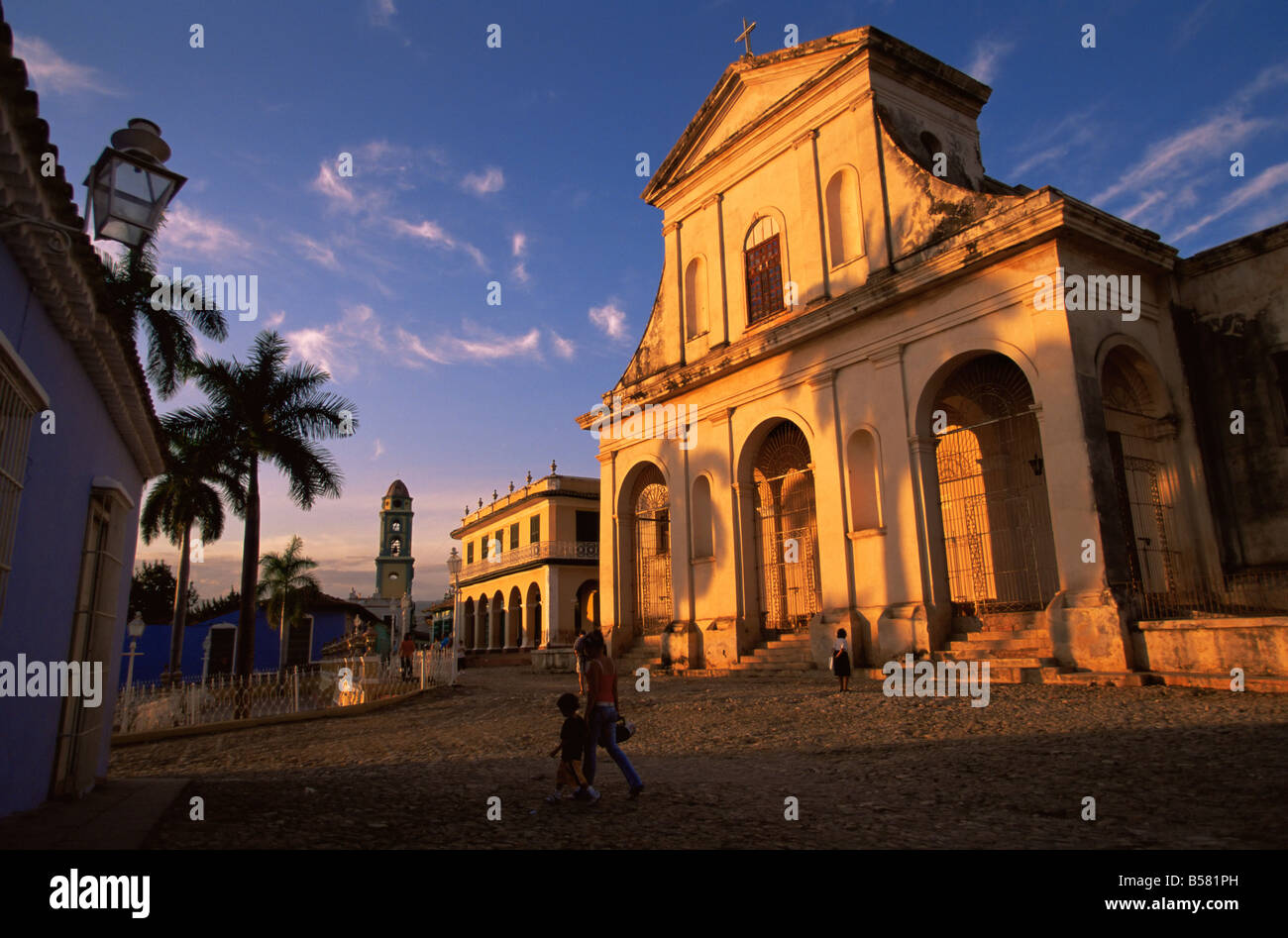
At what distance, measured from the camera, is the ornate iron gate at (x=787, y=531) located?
1700cm

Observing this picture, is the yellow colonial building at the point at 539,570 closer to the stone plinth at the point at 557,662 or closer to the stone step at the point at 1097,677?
the stone plinth at the point at 557,662

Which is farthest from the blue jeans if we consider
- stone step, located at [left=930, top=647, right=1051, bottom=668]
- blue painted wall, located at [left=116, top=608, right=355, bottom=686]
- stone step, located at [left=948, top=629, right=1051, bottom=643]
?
blue painted wall, located at [left=116, top=608, right=355, bottom=686]

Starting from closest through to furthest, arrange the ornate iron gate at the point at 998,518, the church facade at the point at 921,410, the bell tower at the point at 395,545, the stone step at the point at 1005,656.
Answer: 1. the stone step at the point at 1005,656
2. the church facade at the point at 921,410
3. the ornate iron gate at the point at 998,518
4. the bell tower at the point at 395,545

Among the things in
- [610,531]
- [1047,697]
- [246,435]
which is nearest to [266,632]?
[246,435]

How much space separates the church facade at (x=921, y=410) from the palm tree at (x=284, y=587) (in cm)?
2259

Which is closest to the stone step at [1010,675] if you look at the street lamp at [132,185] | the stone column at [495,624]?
the street lamp at [132,185]

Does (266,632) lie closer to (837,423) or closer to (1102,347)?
(837,423)

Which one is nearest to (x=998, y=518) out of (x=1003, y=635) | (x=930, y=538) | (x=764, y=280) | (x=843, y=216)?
(x=930, y=538)

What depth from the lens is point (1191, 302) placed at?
12.5 metres

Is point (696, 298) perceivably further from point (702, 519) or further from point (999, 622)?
point (999, 622)

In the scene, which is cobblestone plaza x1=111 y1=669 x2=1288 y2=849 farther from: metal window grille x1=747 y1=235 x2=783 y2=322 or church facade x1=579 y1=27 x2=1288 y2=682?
metal window grille x1=747 y1=235 x2=783 y2=322

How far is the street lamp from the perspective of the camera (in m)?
4.04

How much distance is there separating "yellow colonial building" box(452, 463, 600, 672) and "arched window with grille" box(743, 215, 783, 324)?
633 inches
